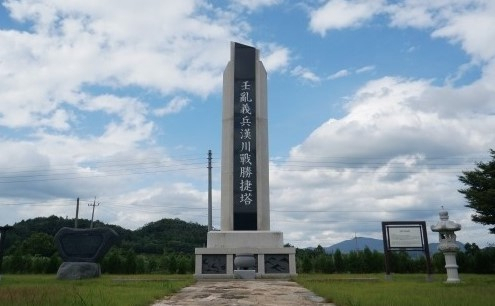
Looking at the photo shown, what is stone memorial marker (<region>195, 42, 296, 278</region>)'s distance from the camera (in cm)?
1559

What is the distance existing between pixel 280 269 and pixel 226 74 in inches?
304

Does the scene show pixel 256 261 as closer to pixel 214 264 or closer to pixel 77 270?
pixel 214 264

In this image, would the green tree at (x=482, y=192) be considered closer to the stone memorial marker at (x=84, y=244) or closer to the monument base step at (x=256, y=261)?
the monument base step at (x=256, y=261)

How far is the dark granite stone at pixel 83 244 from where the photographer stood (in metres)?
15.2

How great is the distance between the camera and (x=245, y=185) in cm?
1725

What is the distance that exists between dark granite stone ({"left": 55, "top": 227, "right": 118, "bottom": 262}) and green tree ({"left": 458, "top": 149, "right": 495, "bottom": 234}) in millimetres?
13156

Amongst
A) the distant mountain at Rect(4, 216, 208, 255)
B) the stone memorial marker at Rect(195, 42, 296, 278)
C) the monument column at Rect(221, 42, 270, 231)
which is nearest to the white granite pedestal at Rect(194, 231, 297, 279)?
the stone memorial marker at Rect(195, 42, 296, 278)

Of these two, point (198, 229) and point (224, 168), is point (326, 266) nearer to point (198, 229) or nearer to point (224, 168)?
point (224, 168)

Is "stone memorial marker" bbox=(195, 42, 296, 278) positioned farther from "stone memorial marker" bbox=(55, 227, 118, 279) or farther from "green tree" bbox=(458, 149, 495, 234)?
"green tree" bbox=(458, 149, 495, 234)

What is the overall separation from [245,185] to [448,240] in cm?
735

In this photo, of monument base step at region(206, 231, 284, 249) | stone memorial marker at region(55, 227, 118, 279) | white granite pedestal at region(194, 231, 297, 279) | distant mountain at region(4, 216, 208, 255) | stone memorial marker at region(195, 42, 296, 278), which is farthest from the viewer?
distant mountain at region(4, 216, 208, 255)

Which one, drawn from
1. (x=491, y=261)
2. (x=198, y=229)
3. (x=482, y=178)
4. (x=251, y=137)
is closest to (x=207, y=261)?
(x=251, y=137)

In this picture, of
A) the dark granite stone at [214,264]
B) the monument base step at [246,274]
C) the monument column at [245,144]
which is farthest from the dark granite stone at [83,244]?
the monument base step at [246,274]

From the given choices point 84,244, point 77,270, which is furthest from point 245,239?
point 77,270
